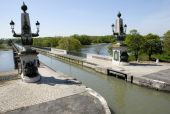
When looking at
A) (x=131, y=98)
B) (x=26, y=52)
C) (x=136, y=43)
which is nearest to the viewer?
(x=131, y=98)

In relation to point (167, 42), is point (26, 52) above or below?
below

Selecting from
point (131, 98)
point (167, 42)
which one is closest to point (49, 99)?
point (131, 98)

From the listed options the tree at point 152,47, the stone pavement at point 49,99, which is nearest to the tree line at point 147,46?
the tree at point 152,47

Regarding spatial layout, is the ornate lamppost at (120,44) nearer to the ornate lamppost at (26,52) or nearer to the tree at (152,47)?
the tree at (152,47)

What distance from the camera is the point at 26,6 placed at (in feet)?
50.6

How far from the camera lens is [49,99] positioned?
1156 cm

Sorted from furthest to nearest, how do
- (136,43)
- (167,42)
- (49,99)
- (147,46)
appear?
(167,42), (136,43), (147,46), (49,99)

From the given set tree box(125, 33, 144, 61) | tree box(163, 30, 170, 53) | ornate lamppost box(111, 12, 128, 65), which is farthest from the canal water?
tree box(163, 30, 170, 53)

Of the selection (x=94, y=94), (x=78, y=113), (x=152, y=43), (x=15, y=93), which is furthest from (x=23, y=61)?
(x=152, y=43)

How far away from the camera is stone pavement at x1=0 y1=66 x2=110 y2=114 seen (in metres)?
10.0

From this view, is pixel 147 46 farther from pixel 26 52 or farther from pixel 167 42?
pixel 26 52

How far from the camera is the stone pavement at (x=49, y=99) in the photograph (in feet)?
32.9

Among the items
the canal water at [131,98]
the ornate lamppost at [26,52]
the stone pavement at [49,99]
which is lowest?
the canal water at [131,98]

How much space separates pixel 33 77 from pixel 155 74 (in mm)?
11563
